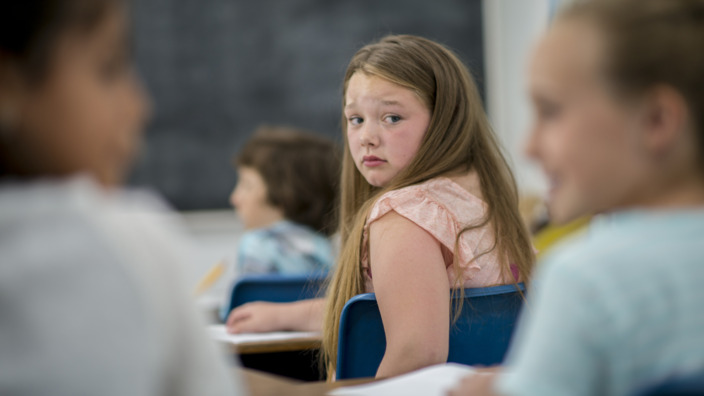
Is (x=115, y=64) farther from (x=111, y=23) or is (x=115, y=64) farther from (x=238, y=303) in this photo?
(x=238, y=303)

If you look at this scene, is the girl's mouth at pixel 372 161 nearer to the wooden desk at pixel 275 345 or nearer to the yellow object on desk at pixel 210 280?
the wooden desk at pixel 275 345

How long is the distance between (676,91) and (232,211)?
13.8 ft

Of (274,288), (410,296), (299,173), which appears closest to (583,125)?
(410,296)

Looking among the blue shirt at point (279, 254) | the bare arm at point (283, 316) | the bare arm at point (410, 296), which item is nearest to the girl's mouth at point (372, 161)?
the bare arm at point (410, 296)

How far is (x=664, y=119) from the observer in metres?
0.67

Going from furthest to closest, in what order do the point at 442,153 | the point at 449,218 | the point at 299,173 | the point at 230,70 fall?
the point at 230,70
the point at 299,173
the point at 442,153
the point at 449,218

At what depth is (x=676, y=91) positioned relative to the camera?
0.66 metres

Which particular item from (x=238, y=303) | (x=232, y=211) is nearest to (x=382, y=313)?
(x=238, y=303)

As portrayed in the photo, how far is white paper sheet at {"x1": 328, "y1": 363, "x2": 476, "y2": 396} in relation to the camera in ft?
2.84

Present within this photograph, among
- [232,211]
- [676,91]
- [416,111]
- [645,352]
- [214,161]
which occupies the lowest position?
[232,211]

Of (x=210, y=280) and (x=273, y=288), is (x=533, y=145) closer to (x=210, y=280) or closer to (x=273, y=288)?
(x=273, y=288)

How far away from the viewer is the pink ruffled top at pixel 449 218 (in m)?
1.46

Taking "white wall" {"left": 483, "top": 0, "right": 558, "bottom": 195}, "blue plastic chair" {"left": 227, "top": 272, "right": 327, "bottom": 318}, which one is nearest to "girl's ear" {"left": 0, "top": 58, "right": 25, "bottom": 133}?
"blue plastic chair" {"left": 227, "top": 272, "right": 327, "bottom": 318}

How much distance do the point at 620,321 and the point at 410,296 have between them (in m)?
0.75
